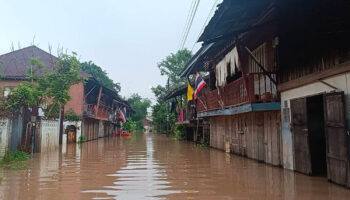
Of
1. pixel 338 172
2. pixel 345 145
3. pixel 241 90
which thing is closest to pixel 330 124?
pixel 345 145

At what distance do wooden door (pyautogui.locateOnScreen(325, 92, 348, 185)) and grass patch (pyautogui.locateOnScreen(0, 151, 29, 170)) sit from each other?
374 inches

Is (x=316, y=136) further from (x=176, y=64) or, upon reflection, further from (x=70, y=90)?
(x=176, y=64)

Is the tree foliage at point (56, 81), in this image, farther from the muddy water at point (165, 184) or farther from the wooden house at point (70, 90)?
the muddy water at point (165, 184)

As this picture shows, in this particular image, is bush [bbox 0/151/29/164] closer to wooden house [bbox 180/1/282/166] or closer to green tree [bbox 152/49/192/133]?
wooden house [bbox 180/1/282/166]

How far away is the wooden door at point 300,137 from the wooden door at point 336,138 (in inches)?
41.9

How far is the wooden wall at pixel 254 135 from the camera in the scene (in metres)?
9.57

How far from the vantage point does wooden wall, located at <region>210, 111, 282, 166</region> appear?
9570 millimetres

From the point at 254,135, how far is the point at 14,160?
32.4 ft

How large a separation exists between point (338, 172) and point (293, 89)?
3.00 metres

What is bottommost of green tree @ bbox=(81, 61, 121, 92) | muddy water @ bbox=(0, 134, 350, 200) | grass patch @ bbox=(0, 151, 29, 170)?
muddy water @ bbox=(0, 134, 350, 200)

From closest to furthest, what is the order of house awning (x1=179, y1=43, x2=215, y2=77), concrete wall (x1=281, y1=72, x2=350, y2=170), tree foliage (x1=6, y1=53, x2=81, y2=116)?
concrete wall (x1=281, y1=72, x2=350, y2=170), house awning (x1=179, y1=43, x2=215, y2=77), tree foliage (x1=6, y1=53, x2=81, y2=116)

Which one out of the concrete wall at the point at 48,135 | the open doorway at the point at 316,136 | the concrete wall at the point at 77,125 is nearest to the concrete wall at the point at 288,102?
the open doorway at the point at 316,136

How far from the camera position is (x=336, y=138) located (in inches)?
250

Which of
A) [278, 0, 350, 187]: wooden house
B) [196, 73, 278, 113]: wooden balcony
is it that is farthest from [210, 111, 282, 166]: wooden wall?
[196, 73, 278, 113]: wooden balcony
